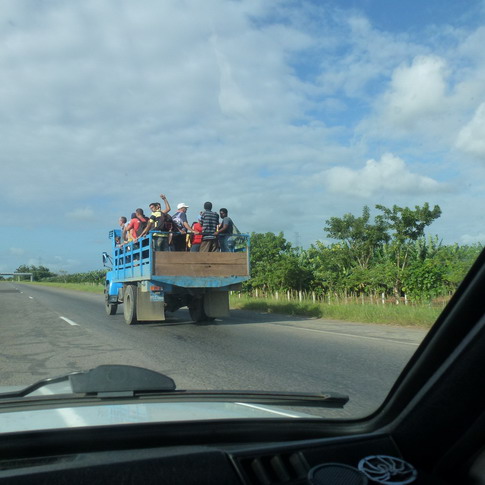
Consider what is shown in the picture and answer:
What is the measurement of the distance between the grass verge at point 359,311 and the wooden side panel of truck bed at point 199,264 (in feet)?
13.6

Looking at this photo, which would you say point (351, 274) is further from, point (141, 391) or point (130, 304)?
→ point (141, 391)

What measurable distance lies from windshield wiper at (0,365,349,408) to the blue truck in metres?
9.68

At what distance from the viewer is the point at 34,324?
14625 mm

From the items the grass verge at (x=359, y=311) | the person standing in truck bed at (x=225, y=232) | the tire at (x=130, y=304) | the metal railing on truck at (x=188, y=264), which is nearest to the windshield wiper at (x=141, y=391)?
the grass verge at (x=359, y=311)

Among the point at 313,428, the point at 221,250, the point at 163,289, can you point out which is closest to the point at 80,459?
the point at 313,428

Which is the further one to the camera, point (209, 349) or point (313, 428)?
point (209, 349)

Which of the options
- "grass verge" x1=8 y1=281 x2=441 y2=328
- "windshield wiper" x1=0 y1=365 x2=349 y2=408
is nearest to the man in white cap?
"grass verge" x1=8 y1=281 x2=441 y2=328

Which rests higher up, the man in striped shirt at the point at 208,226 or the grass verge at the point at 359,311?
the man in striped shirt at the point at 208,226

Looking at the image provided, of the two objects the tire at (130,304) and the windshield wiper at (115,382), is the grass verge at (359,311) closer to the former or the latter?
the tire at (130,304)

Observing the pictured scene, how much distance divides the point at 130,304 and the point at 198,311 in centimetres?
180

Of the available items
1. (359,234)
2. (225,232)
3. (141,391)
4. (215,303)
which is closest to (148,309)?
(215,303)

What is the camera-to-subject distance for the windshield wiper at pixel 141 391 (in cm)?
297

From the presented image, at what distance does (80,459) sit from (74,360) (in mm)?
7031

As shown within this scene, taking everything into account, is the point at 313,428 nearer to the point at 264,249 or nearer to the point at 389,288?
the point at 389,288
